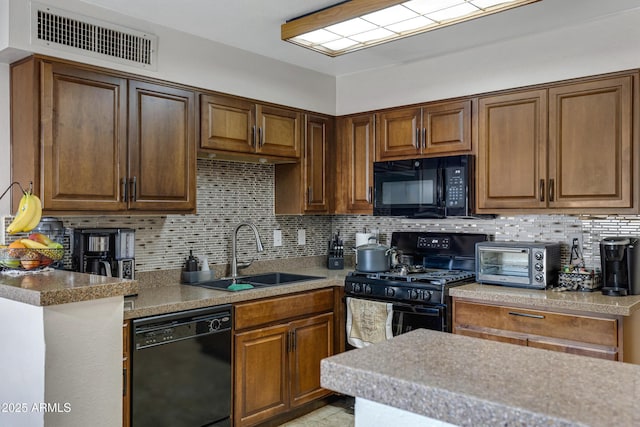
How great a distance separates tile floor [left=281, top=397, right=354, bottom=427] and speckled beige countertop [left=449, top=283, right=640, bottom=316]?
110 cm

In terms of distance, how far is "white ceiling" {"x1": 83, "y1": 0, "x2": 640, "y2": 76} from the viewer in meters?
2.66

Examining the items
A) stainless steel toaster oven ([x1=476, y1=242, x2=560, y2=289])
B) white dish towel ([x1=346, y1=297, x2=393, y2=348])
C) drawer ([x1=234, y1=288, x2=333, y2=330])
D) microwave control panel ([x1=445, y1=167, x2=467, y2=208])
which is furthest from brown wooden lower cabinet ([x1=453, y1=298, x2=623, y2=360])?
drawer ([x1=234, y1=288, x2=333, y2=330])

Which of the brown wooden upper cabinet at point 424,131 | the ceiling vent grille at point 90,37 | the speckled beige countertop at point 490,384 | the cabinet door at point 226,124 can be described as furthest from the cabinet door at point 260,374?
the speckled beige countertop at point 490,384

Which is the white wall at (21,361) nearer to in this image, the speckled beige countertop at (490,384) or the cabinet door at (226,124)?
the speckled beige countertop at (490,384)

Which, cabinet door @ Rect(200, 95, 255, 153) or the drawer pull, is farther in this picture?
cabinet door @ Rect(200, 95, 255, 153)

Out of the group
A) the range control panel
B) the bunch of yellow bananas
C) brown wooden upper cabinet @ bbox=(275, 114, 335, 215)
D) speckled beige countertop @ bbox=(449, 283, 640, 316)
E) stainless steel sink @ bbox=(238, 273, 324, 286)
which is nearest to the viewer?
the bunch of yellow bananas

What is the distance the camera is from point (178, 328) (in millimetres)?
2604

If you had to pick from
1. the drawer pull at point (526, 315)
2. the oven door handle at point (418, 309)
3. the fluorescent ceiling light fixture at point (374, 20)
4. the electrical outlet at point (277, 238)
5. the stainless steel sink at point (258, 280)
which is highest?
the fluorescent ceiling light fixture at point (374, 20)

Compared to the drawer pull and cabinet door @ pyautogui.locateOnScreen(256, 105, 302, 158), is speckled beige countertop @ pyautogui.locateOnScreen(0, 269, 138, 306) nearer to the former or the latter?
cabinet door @ pyautogui.locateOnScreen(256, 105, 302, 158)

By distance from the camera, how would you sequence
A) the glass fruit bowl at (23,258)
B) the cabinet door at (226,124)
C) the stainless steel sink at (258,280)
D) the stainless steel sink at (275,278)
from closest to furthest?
the glass fruit bowl at (23,258), the cabinet door at (226,124), the stainless steel sink at (258,280), the stainless steel sink at (275,278)

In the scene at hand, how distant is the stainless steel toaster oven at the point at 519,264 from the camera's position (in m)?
2.96

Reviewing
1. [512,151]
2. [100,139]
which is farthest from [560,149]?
[100,139]

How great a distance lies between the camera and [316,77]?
3939 millimetres

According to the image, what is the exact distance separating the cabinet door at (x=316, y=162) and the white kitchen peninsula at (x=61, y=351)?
7.45 feet
